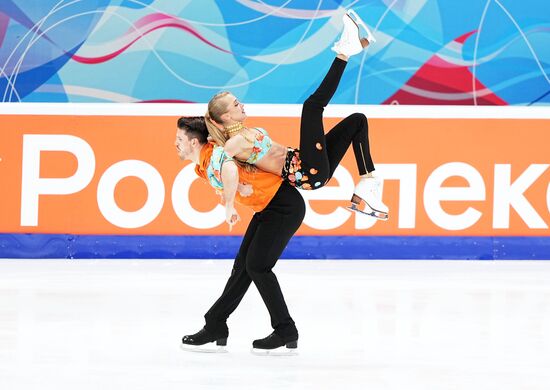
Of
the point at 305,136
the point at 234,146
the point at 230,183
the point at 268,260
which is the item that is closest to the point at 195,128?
the point at 234,146

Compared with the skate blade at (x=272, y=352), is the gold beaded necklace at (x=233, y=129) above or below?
above

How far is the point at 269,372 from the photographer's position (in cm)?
453

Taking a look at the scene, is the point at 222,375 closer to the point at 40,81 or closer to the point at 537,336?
the point at 537,336

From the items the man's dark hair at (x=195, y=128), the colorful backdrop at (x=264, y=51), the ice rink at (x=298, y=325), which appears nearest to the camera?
the ice rink at (x=298, y=325)

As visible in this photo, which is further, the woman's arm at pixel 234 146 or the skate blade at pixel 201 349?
the skate blade at pixel 201 349

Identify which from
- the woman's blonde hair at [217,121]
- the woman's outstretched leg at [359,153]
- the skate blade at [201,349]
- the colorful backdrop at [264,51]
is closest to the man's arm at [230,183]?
the woman's blonde hair at [217,121]

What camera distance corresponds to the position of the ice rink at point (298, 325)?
14.5 feet

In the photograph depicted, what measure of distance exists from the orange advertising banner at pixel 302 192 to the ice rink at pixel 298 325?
0.32 metres

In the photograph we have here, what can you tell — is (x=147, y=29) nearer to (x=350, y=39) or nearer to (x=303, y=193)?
(x=303, y=193)

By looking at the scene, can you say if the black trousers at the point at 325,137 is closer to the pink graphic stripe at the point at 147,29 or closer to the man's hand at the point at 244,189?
the man's hand at the point at 244,189

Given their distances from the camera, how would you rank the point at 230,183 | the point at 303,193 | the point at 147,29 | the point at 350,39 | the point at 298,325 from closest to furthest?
the point at 230,183 → the point at 350,39 → the point at 298,325 → the point at 303,193 → the point at 147,29

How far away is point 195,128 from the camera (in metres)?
4.98

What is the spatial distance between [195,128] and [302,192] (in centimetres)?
344

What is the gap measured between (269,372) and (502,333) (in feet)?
4.80
